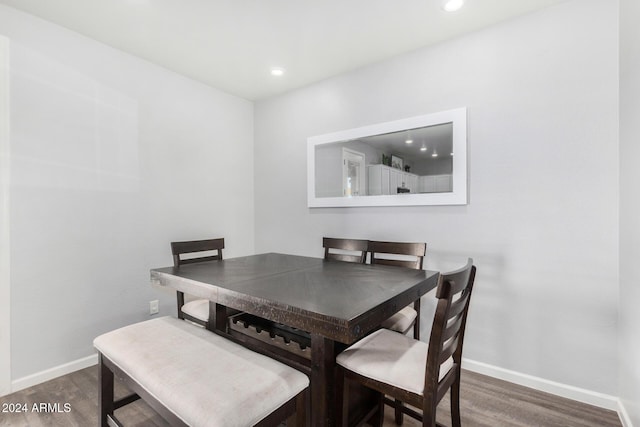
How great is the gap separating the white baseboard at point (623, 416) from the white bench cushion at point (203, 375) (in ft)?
6.00

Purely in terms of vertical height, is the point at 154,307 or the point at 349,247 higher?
the point at 349,247

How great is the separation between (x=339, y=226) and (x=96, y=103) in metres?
2.36

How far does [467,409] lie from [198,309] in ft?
6.07

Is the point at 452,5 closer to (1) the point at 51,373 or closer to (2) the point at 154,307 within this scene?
(2) the point at 154,307

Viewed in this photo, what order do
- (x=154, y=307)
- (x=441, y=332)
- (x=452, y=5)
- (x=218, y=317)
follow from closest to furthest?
(x=441, y=332)
(x=218, y=317)
(x=452, y=5)
(x=154, y=307)

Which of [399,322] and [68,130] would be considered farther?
[68,130]

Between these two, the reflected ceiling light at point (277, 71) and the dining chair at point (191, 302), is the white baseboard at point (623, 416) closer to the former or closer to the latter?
the dining chair at point (191, 302)

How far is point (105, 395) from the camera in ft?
5.05

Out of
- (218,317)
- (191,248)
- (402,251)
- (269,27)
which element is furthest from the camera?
(191,248)

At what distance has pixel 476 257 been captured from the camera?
228cm

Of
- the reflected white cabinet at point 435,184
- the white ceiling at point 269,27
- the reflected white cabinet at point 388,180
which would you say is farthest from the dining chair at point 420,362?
the white ceiling at point 269,27

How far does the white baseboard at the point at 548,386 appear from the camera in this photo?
6.00 feet

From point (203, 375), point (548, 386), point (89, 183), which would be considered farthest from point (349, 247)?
point (89, 183)

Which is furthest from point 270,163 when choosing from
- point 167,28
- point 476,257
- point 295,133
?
point 476,257
